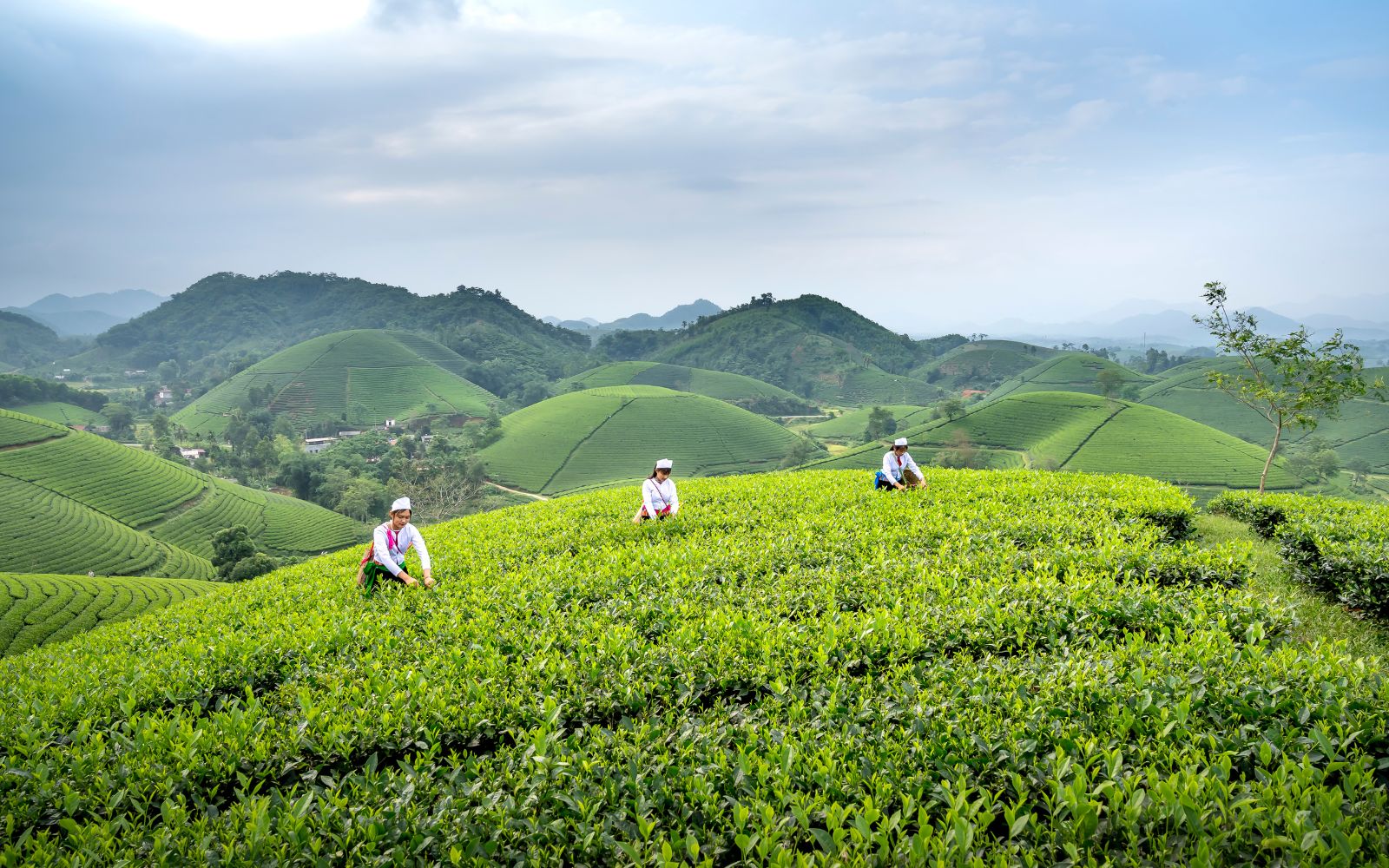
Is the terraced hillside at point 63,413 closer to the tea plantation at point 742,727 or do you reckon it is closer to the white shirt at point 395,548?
the white shirt at point 395,548

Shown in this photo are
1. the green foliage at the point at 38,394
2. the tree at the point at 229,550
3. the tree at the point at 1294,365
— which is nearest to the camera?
the tree at the point at 1294,365

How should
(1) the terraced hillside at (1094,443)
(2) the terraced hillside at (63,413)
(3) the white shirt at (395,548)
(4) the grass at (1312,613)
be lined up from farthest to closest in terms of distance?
1. (2) the terraced hillside at (63,413)
2. (1) the terraced hillside at (1094,443)
3. (3) the white shirt at (395,548)
4. (4) the grass at (1312,613)

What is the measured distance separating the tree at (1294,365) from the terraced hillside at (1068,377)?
132 metres

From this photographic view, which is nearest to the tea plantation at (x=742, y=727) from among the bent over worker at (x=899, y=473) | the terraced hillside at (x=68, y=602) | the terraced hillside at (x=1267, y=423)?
the bent over worker at (x=899, y=473)

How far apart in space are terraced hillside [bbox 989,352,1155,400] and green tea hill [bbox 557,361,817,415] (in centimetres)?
4716

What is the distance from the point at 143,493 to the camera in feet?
211

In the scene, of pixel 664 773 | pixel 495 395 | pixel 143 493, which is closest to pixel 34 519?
pixel 143 493

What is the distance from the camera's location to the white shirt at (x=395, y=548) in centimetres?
863

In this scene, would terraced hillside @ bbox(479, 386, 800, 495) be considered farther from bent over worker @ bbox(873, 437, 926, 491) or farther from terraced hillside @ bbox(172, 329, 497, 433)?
bent over worker @ bbox(873, 437, 926, 491)

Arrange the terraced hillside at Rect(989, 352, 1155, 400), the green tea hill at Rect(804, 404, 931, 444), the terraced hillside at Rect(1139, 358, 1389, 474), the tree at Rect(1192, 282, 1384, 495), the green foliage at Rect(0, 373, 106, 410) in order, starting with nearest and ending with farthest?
1. the tree at Rect(1192, 282, 1384, 495)
2. the terraced hillside at Rect(1139, 358, 1389, 474)
3. the green foliage at Rect(0, 373, 106, 410)
4. the green tea hill at Rect(804, 404, 931, 444)
5. the terraced hillside at Rect(989, 352, 1155, 400)

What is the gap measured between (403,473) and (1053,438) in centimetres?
8114

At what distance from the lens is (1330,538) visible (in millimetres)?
8555

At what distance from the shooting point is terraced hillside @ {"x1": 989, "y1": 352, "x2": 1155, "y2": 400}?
146125 mm

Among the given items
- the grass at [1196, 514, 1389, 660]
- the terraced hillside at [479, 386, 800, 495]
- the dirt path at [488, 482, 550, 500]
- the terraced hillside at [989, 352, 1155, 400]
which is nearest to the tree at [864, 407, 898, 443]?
the terraced hillside at [479, 386, 800, 495]
